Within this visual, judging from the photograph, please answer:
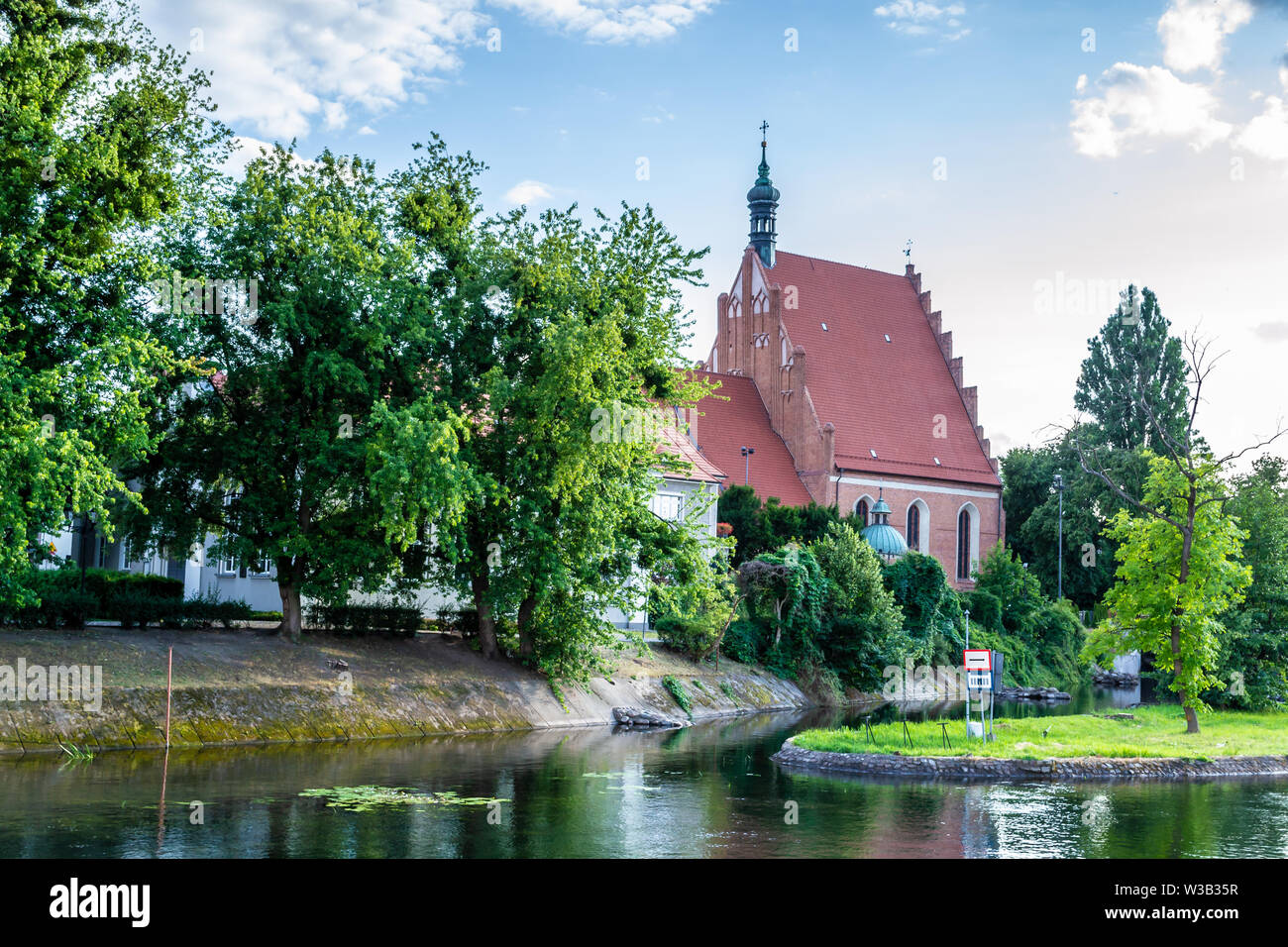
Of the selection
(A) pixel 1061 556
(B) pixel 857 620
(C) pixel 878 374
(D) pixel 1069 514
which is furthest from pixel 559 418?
(D) pixel 1069 514

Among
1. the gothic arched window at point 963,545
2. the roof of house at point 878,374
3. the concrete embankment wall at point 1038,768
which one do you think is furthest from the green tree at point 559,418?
the gothic arched window at point 963,545

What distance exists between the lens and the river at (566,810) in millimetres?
13375

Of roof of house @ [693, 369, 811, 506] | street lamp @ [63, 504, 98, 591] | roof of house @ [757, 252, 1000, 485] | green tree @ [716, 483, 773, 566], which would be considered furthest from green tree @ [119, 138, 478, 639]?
roof of house @ [757, 252, 1000, 485]

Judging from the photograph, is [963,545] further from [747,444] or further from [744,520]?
[744,520]

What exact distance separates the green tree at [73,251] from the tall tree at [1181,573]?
20.2 meters

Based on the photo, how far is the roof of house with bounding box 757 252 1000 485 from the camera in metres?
64.3

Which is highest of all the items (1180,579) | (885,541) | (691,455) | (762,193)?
(762,193)

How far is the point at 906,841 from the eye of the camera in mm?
14102

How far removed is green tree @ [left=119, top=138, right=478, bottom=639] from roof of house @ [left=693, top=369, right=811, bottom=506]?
30.0 meters

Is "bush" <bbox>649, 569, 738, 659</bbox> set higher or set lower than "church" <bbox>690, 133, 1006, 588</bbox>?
lower

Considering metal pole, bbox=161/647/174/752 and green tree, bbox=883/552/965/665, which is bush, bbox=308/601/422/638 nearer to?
metal pole, bbox=161/647/174/752

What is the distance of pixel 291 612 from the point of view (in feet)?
98.2

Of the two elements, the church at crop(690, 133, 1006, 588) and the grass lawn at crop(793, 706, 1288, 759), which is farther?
the church at crop(690, 133, 1006, 588)

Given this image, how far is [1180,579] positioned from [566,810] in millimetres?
16629
